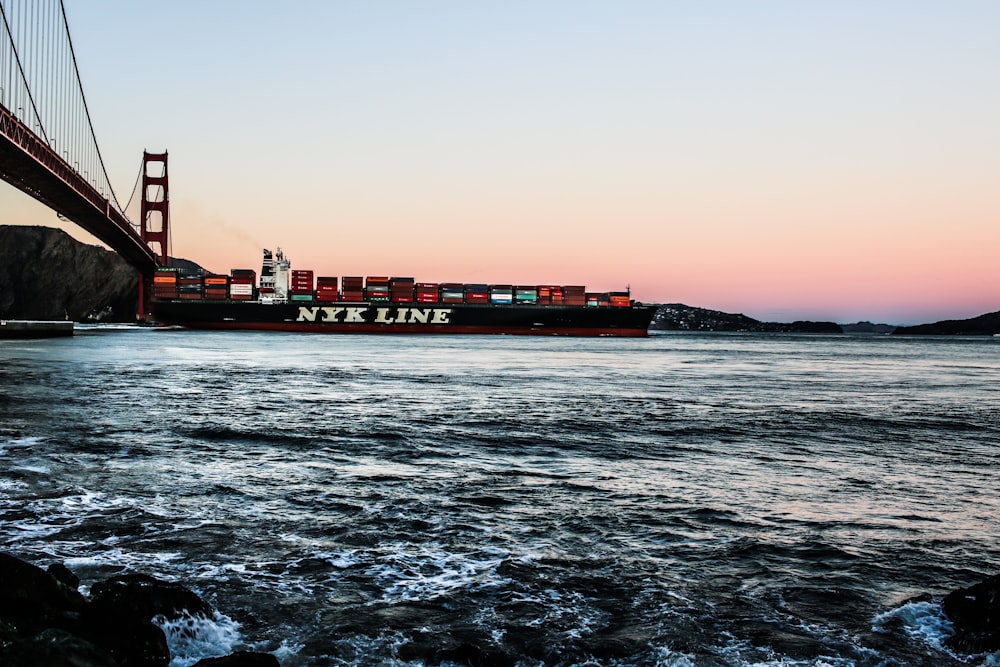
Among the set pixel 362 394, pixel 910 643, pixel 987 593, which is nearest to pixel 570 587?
pixel 910 643

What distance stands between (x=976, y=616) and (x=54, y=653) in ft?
16.5

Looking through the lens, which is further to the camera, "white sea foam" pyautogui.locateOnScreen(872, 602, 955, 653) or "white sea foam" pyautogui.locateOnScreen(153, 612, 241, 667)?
"white sea foam" pyautogui.locateOnScreen(872, 602, 955, 653)

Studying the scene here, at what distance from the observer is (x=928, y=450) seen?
12.2 meters

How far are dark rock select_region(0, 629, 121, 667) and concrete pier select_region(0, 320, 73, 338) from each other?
61802mm

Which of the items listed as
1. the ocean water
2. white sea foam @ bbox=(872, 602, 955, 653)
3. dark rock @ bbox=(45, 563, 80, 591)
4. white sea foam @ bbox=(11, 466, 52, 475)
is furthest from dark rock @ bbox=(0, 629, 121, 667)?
white sea foam @ bbox=(11, 466, 52, 475)

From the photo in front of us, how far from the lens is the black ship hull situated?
271 feet

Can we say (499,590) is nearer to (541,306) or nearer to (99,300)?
(541,306)

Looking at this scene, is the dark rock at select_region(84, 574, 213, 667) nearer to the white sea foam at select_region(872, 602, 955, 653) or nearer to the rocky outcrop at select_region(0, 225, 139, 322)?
the white sea foam at select_region(872, 602, 955, 653)

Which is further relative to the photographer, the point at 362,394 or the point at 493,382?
the point at 493,382

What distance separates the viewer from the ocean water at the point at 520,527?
4547 millimetres

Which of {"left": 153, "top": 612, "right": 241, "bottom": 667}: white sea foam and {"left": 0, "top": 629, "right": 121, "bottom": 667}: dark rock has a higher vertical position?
{"left": 0, "top": 629, "right": 121, "bottom": 667}: dark rock

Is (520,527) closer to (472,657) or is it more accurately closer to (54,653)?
(472,657)

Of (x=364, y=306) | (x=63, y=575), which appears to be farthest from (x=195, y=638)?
(x=364, y=306)

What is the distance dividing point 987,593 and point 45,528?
726 cm
